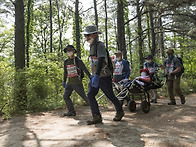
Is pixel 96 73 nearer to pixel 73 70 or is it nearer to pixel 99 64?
pixel 99 64

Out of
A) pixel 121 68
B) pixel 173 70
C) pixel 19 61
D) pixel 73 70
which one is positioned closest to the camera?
pixel 73 70

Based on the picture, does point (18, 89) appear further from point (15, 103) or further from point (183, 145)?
point (183, 145)

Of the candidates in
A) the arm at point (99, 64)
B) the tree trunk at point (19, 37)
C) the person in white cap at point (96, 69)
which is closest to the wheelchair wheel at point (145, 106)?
the person in white cap at point (96, 69)

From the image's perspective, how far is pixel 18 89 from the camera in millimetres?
6664

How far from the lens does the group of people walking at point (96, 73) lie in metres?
4.18

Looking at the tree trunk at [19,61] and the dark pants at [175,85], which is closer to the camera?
the tree trunk at [19,61]

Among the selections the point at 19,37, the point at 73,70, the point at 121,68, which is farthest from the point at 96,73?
the point at 19,37

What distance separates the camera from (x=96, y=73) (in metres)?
3.97

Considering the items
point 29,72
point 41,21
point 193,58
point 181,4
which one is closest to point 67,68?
point 29,72

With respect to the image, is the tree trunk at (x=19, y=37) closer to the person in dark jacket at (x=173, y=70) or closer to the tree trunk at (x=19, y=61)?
the tree trunk at (x=19, y=61)

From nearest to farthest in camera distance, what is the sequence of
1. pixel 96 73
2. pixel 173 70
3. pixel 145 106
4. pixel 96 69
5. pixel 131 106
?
pixel 96 73
pixel 96 69
pixel 145 106
pixel 131 106
pixel 173 70

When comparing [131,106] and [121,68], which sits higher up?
[121,68]

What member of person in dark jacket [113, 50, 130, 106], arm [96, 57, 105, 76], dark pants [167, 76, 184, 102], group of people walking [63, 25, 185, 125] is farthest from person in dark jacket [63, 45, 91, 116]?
dark pants [167, 76, 184, 102]

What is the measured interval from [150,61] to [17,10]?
602 centimetres
